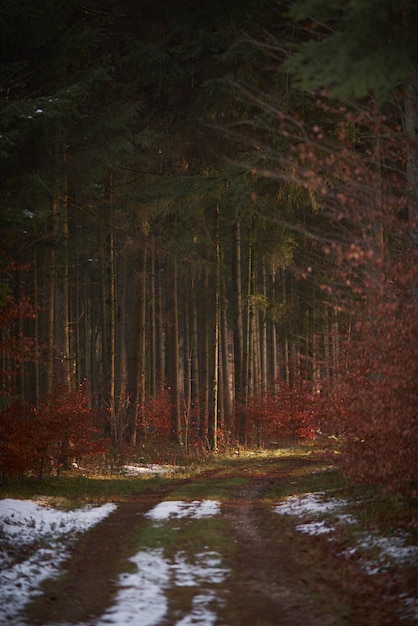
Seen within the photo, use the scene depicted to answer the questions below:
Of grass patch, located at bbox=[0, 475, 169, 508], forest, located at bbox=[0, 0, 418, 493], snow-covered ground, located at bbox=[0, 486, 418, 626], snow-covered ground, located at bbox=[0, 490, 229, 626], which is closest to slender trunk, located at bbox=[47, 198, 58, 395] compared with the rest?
forest, located at bbox=[0, 0, 418, 493]

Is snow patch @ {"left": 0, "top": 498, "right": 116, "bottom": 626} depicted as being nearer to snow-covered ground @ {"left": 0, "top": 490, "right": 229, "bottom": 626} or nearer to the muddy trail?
snow-covered ground @ {"left": 0, "top": 490, "right": 229, "bottom": 626}

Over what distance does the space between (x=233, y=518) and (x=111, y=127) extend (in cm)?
1083

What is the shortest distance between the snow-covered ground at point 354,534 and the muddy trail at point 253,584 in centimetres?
21

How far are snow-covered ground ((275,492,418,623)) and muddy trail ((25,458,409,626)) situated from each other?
21cm

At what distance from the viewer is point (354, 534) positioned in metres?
9.34

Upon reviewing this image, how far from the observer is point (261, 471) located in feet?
60.3

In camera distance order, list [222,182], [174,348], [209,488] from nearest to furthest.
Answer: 1. [209,488]
2. [222,182]
3. [174,348]

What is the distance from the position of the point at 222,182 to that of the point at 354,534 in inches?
414

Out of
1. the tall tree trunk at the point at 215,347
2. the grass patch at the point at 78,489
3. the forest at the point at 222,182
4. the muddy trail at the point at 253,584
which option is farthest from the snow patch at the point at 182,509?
the tall tree trunk at the point at 215,347

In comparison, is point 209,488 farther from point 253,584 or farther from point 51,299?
point 253,584

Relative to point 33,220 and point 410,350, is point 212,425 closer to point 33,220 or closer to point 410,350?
point 33,220

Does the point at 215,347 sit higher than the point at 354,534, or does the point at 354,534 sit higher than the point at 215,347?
the point at 215,347

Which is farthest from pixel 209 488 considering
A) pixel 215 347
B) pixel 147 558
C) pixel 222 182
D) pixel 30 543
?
pixel 215 347

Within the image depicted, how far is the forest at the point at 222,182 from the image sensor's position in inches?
→ 321
